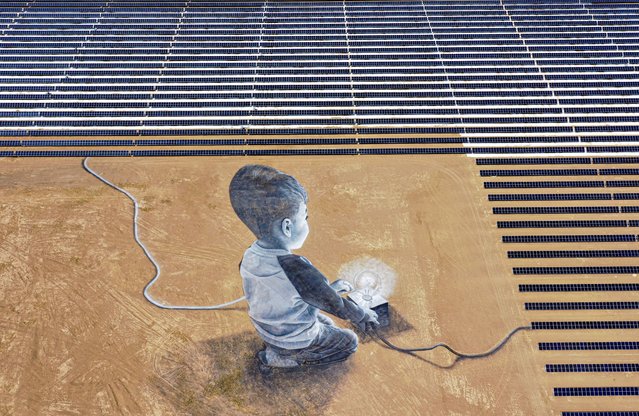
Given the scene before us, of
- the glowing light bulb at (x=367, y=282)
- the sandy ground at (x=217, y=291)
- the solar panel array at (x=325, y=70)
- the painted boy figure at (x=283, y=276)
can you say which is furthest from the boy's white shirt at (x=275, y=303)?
the solar panel array at (x=325, y=70)

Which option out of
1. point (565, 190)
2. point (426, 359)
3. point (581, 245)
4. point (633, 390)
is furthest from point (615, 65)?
point (426, 359)

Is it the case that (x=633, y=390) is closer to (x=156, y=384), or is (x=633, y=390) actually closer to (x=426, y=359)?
(x=426, y=359)

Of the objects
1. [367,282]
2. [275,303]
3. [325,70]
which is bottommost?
[367,282]

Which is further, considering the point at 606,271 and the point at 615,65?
the point at 615,65

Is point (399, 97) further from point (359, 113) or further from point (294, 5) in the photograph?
point (294, 5)

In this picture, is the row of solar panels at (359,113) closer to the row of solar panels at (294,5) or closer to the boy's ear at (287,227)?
the row of solar panels at (294,5)

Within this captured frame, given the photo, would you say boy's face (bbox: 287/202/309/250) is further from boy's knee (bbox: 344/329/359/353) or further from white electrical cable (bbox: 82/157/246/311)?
white electrical cable (bbox: 82/157/246/311)

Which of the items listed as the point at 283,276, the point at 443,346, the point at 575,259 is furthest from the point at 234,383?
the point at 575,259
